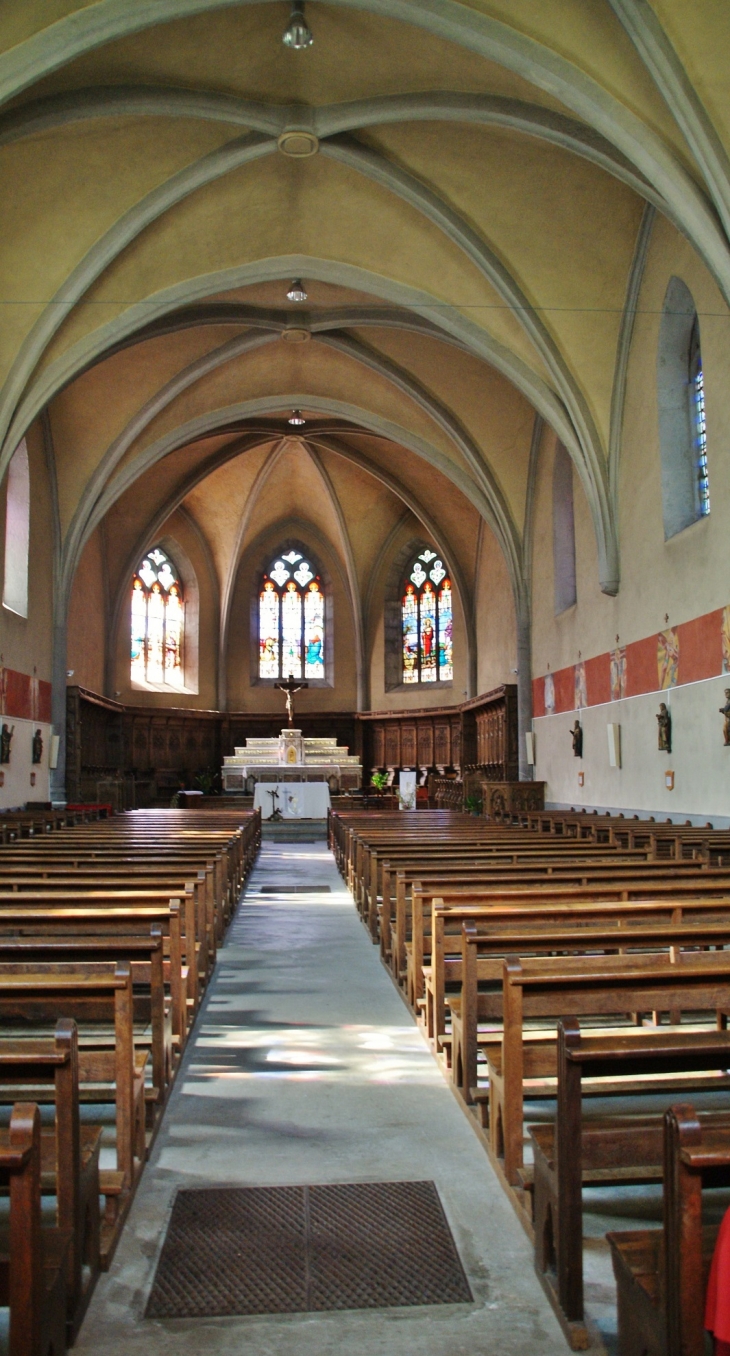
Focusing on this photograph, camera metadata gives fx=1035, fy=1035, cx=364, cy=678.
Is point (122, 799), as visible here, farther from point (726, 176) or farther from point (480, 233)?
point (726, 176)

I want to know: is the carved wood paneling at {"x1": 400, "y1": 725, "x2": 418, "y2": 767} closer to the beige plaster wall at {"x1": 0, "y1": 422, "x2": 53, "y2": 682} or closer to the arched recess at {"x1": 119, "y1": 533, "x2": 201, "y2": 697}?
the arched recess at {"x1": 119, "y1": 533, "x2": 201, "y2": 697}

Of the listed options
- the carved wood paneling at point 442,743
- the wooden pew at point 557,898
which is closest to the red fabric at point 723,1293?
the wooden pew at point 557,898

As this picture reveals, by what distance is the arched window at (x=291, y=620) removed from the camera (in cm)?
3572

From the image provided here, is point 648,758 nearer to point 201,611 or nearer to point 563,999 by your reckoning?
point 563,999

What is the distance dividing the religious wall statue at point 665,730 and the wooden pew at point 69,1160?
522 inches

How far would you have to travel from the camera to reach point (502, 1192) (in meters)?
3.94

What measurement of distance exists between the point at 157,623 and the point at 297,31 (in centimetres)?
2270

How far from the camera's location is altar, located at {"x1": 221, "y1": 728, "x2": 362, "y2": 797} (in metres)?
28.9

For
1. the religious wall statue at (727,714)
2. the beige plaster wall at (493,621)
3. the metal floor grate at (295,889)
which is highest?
the beige plaster wall at (493,621)

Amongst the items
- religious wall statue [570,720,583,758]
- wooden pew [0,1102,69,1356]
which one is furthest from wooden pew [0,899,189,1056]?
religious wall statue [570,720,583,758]

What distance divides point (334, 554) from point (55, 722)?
49.4 feet

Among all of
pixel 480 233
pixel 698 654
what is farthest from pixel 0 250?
pixel 698 654

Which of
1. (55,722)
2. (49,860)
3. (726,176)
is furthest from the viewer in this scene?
(55,722)

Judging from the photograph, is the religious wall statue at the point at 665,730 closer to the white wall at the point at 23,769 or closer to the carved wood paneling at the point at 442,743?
the white wall at the point at 23,769
